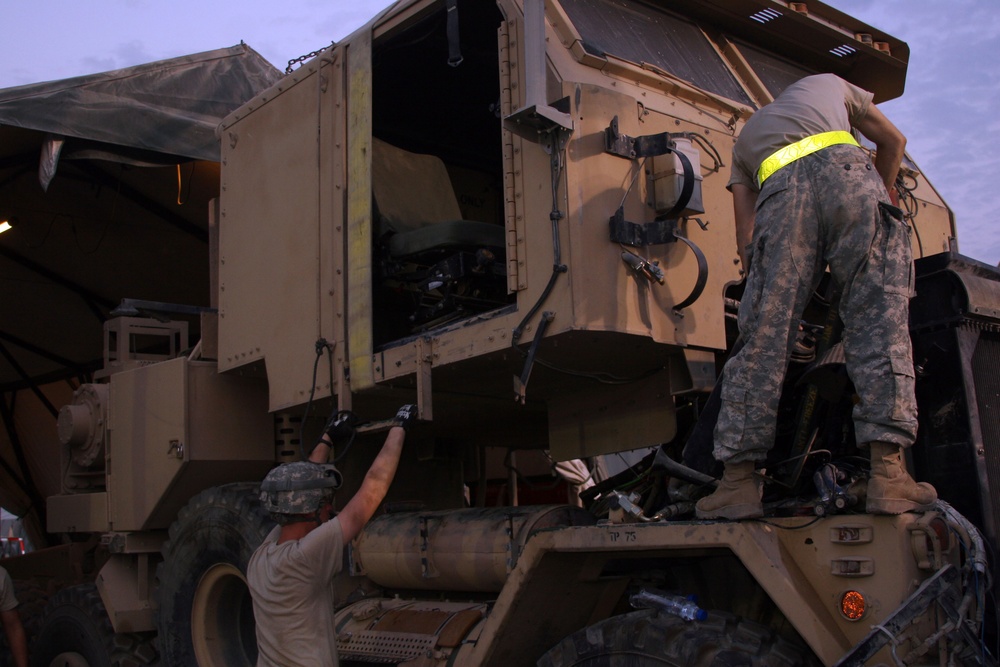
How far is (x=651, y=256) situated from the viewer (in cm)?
405

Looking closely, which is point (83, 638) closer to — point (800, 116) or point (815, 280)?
point (815, 280)

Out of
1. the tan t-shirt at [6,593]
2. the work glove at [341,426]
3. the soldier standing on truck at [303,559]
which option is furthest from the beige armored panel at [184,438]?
the soldier standing on truck at [303,559]

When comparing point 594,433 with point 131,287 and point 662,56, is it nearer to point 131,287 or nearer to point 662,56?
point 662,56

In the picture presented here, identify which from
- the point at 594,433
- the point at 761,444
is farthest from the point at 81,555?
the point at 761,444

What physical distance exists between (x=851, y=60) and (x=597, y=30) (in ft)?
6.24

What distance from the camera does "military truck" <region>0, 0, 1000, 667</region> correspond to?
3.32 m

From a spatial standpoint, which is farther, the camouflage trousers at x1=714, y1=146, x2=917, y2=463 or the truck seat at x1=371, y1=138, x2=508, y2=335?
the truck seat at x1=371, y1=138, x2=508, y2=335

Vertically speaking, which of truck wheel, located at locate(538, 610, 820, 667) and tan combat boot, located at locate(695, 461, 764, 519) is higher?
tan combat boot, located at locate(695, 461, 764, 519)

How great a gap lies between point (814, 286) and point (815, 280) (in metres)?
0.02

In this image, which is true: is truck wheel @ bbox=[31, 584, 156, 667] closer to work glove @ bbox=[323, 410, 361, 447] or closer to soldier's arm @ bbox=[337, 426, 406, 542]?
work glove @ bbox=[323, 410, 361, 447]

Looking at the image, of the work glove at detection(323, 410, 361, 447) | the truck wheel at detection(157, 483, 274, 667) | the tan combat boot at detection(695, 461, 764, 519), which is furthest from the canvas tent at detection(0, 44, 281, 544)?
the tan combat boot at detection(695, 461, 764, 519)

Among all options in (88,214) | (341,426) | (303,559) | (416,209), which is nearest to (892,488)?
(303,559)

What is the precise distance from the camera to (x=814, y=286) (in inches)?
138

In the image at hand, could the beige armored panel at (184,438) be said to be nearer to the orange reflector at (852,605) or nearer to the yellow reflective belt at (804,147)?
the yellow reflective belt at (804,147)
